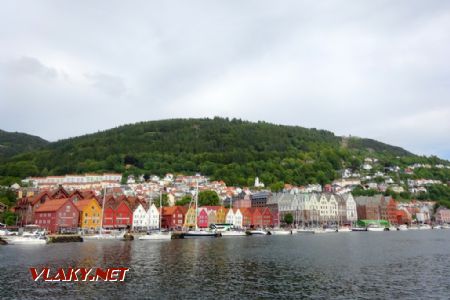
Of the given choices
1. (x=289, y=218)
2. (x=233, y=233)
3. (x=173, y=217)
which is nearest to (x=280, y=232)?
(x=233, y=233)

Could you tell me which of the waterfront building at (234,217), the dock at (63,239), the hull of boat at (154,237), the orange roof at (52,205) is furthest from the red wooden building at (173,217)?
the dock at (63,239)

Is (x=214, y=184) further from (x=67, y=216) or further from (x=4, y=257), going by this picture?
(x=4, y=257)

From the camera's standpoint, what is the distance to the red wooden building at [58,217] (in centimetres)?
9091

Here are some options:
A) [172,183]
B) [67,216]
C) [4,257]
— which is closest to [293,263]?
[4,257]

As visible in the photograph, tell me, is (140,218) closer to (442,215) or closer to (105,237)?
(105,237)

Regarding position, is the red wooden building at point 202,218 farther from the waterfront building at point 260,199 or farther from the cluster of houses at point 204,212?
the waterfront building at point 260,199

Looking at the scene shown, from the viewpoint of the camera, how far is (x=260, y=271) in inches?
1367

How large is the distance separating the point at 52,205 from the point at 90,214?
8.77 metres

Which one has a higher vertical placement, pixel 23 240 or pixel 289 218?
pixel 289 218

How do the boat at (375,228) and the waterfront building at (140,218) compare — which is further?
the boat at (375,228)

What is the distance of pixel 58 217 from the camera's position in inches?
3583

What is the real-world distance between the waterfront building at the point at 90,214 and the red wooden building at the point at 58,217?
6.28ft

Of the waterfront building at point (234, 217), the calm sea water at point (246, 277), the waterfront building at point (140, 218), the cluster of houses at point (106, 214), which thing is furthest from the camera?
the waterfront building at point (234, 217)

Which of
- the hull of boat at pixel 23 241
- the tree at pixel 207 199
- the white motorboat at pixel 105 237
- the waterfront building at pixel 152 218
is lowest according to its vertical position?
the hull of boat at pixel 23 241
